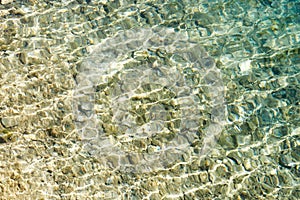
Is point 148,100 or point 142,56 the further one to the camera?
point 142,56

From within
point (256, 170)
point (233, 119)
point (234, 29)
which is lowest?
point (256, 170)

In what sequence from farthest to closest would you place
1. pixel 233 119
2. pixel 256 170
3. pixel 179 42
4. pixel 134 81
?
pixel 179 42 → pixel 134 81 → pixel 233 119 → pixel 256 170

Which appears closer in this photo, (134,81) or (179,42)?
(134,81)

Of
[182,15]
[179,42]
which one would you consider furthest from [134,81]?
[182,15]

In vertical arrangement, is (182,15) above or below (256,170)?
above

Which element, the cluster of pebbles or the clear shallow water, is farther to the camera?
the cluster of pebbles

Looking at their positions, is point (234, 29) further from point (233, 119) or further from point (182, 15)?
point (233, 119)

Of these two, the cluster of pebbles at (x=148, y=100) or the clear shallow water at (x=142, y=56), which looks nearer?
the clear shallow water at (x=142, y=56)

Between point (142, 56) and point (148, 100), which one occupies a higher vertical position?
point (142, 56)
